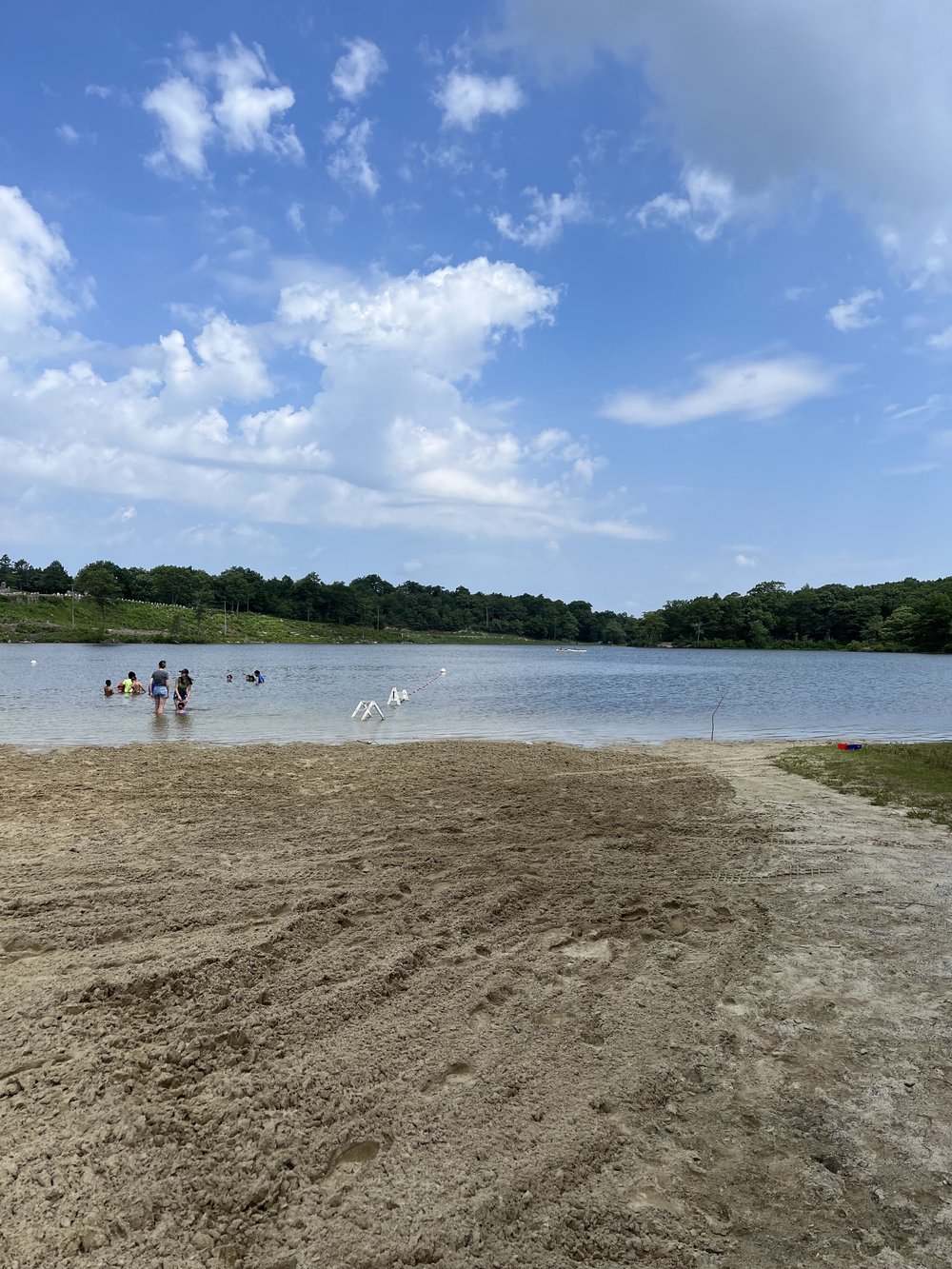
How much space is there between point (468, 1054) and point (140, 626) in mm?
148539

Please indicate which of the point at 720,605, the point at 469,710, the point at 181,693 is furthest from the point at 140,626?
the point at 720,605

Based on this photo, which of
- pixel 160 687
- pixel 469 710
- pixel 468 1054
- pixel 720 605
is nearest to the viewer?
pixel 468 1054

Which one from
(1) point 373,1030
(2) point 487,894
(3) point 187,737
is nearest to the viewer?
(1) point 373,1030

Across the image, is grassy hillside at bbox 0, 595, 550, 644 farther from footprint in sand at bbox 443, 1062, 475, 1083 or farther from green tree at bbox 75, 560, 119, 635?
footprint in sand at bbox 443, 1062, 475, 1083

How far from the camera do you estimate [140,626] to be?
454 feet

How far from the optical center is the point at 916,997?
17.6 feet

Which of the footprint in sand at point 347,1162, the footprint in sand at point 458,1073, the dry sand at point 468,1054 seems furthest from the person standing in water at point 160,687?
the footprint in sand at point 347,1162

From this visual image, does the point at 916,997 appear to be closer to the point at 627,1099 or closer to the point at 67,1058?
the point at 627,1099

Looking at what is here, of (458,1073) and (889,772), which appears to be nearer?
(458,1073)

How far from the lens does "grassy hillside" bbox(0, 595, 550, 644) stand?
12156cm

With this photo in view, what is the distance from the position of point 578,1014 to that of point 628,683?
50091 millimetres

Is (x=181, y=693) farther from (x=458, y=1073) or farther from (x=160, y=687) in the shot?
(x=458, y=1073)

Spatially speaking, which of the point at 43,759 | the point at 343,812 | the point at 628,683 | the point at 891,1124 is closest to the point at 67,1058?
the point at 891,1124

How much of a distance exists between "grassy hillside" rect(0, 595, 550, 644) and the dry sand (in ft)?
418
